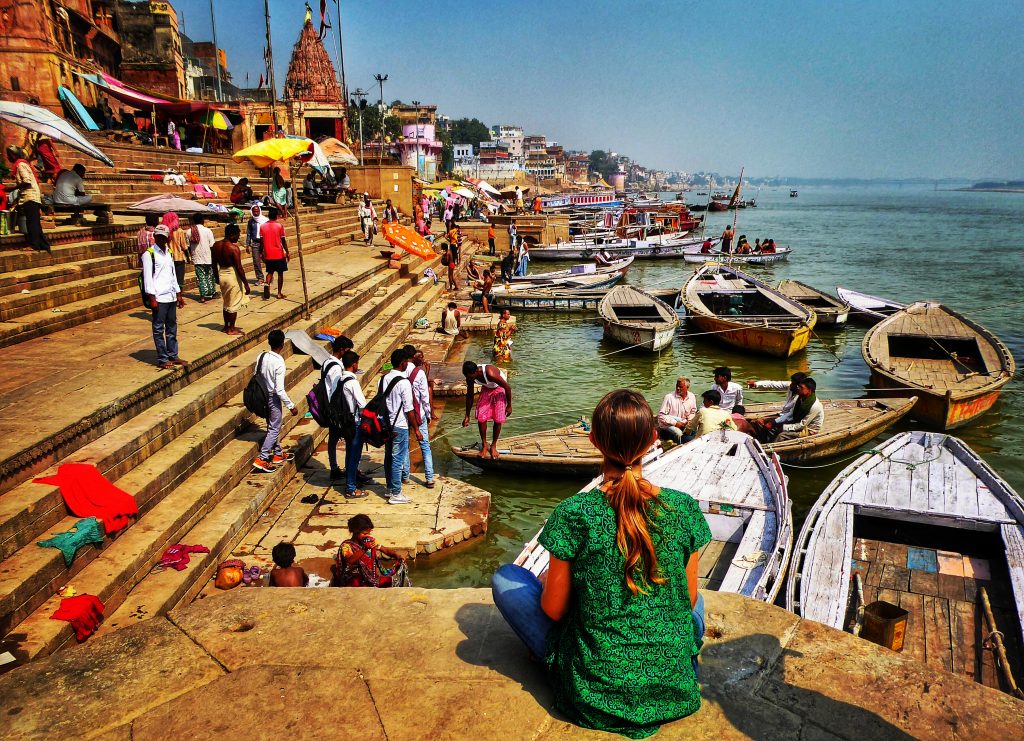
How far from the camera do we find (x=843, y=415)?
9594 millimetres

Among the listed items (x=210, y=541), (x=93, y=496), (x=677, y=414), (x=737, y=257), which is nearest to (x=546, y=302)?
(x=677, y=414)

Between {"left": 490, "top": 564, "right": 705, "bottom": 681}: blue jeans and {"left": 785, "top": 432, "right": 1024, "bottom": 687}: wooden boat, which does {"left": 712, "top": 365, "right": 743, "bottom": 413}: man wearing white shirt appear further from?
{"left": 490, "top": 564, "right": 705, "bottom": 681}: blue jeans

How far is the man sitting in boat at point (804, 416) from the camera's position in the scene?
849 cm

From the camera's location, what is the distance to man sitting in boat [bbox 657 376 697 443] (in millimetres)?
8508

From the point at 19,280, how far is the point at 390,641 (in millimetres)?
8620

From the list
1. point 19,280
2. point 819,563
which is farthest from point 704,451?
point 19,280

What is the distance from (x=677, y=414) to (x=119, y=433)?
21.5ft

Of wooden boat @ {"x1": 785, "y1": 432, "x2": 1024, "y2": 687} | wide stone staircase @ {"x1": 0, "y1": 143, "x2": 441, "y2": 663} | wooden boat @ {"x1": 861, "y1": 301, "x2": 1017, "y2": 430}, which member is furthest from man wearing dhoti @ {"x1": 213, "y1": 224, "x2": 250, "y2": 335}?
wooden boat @ {"x1": 861, "y1": 301, "x2": 1017, "y2": 430}

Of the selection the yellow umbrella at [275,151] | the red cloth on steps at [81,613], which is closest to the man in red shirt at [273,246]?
the yellow umbrella at [275,151]

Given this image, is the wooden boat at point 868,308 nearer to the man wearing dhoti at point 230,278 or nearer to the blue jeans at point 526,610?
the man wearing dhoti at point 230,278

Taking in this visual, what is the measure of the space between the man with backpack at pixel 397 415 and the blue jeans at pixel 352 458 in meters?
0.30

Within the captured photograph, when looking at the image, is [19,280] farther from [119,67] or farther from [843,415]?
[119,67]

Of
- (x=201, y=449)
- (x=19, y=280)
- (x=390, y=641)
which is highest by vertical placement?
(x=19, y=280)

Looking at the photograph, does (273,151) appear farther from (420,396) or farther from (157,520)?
(157,520)
